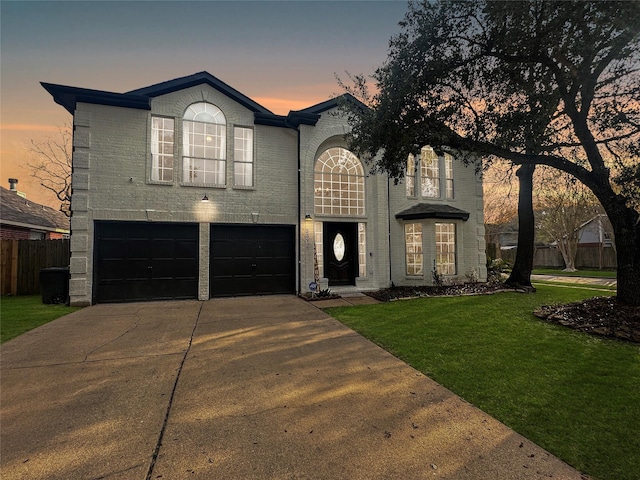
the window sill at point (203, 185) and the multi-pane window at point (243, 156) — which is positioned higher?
the multi-pane window at point (243, 156)

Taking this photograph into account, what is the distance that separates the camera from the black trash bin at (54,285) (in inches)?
363

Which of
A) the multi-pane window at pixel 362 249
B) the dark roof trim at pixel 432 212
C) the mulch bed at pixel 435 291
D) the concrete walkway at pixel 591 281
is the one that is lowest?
the concrete walkway at pixel 591 281

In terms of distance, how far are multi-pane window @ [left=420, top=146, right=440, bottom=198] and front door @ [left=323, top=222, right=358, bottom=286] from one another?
364 cm

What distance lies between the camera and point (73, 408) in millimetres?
3197

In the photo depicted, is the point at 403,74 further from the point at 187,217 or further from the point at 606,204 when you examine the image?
the point at 187,217

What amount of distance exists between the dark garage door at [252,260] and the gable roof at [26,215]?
472 inches

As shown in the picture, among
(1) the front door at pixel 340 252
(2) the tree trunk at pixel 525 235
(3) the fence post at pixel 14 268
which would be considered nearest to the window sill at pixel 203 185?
(1) the front door at pixel 340 252

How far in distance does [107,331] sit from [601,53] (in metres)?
12.0

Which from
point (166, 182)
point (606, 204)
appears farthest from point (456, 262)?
point (166, 182)

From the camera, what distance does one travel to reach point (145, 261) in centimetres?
981

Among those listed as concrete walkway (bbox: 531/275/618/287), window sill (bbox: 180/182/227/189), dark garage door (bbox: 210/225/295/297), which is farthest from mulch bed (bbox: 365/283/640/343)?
window sill (bbox: 180/182/227/189)

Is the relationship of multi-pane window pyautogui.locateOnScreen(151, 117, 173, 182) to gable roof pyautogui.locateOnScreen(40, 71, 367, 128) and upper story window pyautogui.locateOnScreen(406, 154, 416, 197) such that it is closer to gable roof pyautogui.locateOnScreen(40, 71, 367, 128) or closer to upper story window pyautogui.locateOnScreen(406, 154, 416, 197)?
gable roof pyautogui.locateOnScreen(40, 71, 367, 128)

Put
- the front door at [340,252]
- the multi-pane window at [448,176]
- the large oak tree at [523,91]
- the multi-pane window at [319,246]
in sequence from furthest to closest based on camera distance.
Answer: the multi-pane window at [448,176] < the front door at [340,252] < the multi-pane window at [319,246] < the large oak tree at [523,91]

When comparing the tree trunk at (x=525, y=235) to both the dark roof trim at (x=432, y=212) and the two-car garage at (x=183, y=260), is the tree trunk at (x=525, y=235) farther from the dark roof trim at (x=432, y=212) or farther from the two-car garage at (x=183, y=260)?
the two-car garage at (x=183, y=260)
